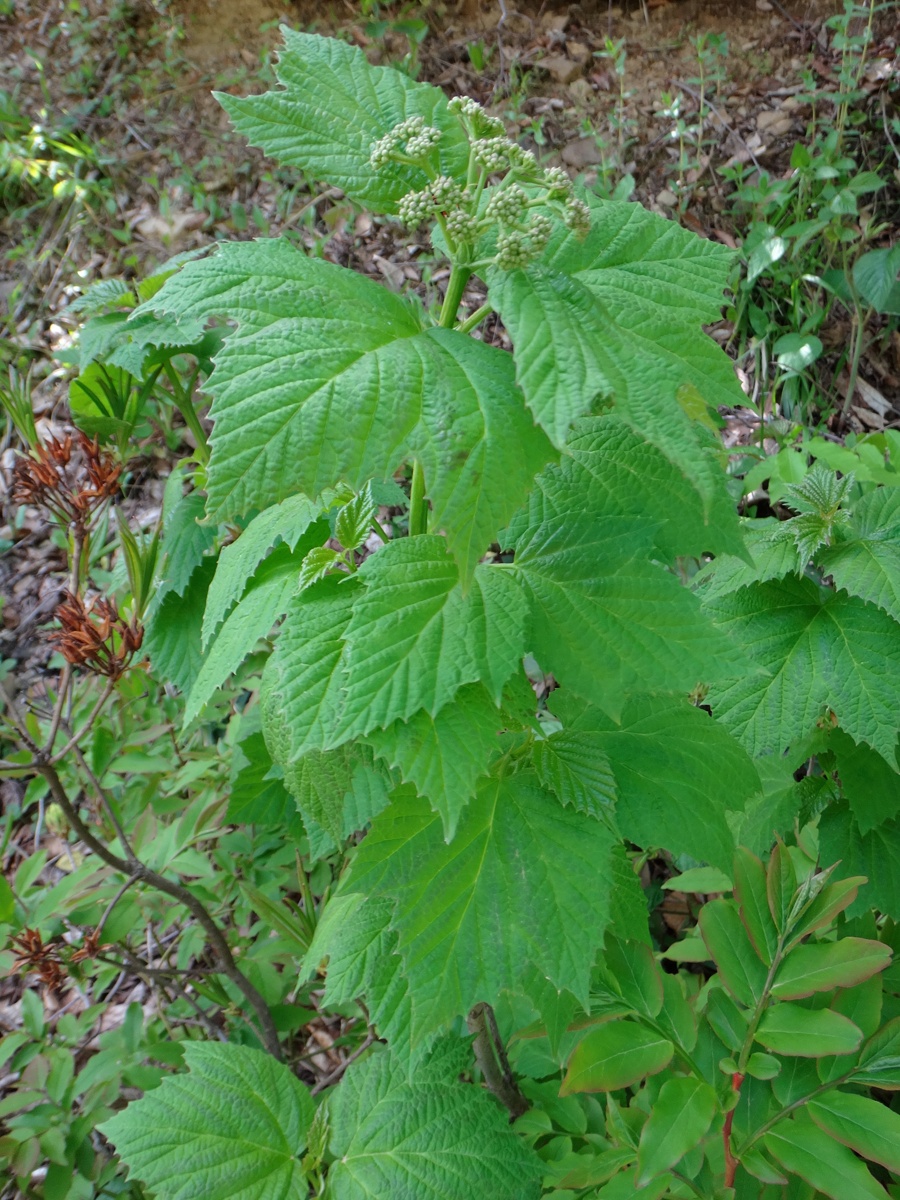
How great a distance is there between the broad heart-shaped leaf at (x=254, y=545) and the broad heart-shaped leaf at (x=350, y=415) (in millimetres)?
283

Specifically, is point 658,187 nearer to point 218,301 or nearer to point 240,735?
point 240,735

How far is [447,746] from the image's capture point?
0.93 meters

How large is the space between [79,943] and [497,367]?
2387 millimetres

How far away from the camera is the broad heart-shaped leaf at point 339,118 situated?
3.26 ft

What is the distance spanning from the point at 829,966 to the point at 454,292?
96 cm

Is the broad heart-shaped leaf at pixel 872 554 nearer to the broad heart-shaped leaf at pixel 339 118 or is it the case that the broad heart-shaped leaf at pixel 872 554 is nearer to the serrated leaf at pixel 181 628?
the broad heart-shaped leaf at pixel 339 118

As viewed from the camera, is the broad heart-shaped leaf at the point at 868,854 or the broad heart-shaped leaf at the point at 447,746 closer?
the broad heart-shaped leaf at the point at 447,746

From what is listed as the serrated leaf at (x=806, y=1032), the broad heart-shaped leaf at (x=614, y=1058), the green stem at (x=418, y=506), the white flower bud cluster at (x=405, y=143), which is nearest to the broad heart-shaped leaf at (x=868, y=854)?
the serrated leaf at (x=806, y=1032)

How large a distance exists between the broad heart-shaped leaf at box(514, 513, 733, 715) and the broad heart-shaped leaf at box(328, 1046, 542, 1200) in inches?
29.6

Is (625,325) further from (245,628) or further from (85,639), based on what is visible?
(85,639)

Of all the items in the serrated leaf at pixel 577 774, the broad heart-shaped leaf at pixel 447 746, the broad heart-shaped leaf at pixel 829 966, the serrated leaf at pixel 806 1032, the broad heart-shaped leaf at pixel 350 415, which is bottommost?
the serrated leaf at pixel 806 1032

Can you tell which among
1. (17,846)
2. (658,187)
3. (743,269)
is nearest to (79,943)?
(17,846)

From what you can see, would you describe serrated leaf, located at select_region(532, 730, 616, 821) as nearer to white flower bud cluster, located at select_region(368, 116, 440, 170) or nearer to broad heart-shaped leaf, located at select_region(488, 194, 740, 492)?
broad heart-shaped leaf, located at select_region(488, 194, 740, 492)

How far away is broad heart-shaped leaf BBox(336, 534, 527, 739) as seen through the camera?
2.94 ft
